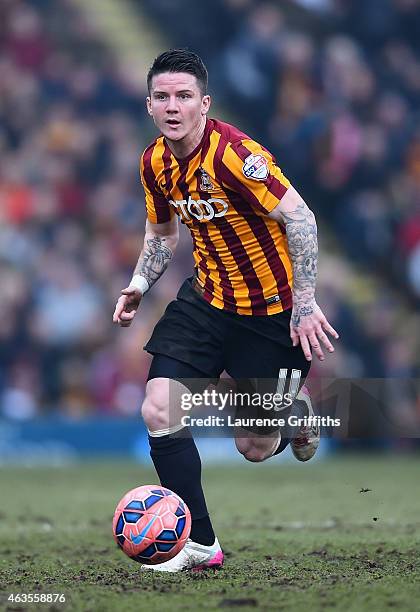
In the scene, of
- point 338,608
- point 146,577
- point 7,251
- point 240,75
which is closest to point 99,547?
point 146,577

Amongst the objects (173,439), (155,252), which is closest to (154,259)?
(155,252)

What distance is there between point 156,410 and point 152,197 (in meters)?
1.12

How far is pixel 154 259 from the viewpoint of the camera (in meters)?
5.79

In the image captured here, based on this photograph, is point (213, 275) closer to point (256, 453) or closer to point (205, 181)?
point (205, 181)

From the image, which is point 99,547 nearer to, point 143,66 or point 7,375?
point 7,375

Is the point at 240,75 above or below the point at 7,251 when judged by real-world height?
above

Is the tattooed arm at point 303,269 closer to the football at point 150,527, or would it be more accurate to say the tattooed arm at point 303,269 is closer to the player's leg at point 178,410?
the player's leg at point 178,410

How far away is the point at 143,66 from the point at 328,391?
A: 7170mm

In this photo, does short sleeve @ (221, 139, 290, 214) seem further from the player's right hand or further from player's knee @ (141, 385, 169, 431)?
player's knee @ (141, 385, 169, 431)

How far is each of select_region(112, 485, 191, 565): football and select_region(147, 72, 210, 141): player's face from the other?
163 cm

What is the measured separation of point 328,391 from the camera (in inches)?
354

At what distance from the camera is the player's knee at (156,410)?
5141 mm

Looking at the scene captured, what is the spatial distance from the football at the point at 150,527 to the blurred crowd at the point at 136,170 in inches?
255

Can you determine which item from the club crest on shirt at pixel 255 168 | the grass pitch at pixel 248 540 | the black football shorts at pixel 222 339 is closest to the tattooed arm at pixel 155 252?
the black football shorts at pixel 222 339
